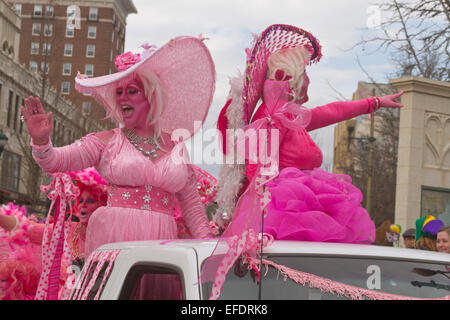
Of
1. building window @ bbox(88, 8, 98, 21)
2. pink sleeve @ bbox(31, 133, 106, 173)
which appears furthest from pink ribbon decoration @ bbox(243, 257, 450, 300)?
building window @ bbox(88, 8, 98, 21)

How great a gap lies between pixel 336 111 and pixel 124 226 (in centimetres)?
136

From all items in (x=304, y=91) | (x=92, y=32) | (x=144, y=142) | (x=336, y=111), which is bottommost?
(x=144, y=142)

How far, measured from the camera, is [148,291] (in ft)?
7.97

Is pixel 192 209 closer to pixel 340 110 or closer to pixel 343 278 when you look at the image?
pixel 340 110

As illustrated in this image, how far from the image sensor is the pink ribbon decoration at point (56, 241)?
12.9 feet

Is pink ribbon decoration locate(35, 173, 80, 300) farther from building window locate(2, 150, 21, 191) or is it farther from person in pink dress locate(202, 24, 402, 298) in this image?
building window locate(2, 150, 21, 191)

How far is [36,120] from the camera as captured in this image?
359 cm

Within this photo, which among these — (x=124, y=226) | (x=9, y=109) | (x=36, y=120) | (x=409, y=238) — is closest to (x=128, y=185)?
(x=124, y=226)

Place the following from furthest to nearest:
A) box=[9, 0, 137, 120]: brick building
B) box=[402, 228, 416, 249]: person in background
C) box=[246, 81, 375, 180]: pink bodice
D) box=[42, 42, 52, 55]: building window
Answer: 1. box=[9, 0, 137, 120]: brick building
2. box=[42, 42, 52, 55]: building window
3. box=[402, 228, 416, 249]: person in background
4. box=[246, 81, 375, 180]: pink bodice

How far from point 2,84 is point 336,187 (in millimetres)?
30306

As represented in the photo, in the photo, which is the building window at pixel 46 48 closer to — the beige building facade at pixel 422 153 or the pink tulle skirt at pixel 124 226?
the beige building facade at pixel 422 153

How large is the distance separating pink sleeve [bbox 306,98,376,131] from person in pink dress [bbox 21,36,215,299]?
85cm

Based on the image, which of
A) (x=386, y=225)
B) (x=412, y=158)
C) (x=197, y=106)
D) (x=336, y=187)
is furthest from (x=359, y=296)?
(x=386, y=225)

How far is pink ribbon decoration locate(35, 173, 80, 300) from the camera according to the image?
3920 millimetres
